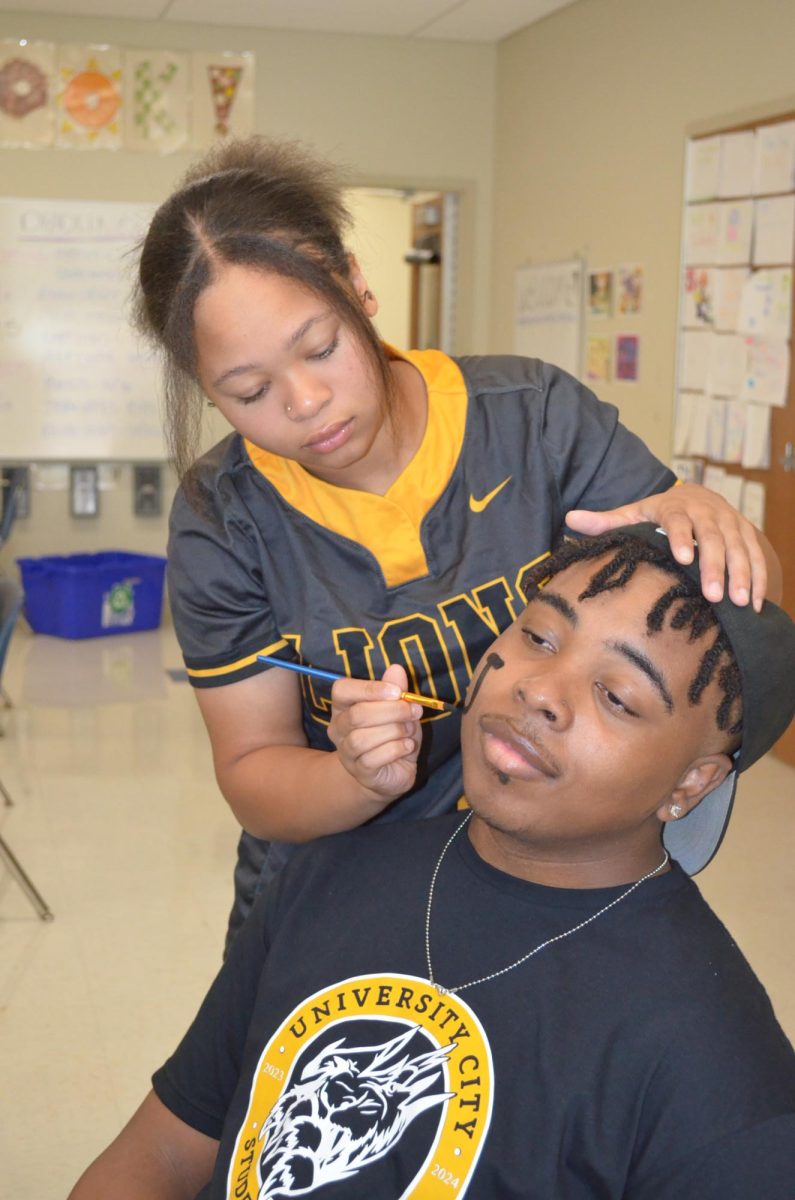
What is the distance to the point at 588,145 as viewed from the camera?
17.2ft

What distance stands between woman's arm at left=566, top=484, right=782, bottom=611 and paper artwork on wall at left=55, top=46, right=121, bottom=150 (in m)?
5.17

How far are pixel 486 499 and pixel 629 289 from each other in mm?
3917

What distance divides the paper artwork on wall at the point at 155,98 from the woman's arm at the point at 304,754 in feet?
16.3

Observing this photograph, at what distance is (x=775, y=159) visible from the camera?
4.04 meters

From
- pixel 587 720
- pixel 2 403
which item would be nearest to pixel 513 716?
pixel 587 720

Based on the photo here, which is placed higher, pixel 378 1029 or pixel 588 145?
pixel 588 145

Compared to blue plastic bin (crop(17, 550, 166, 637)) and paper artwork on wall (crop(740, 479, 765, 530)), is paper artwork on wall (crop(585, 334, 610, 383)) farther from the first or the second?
blue plastic bin (crop(17, 550, 166, 637))

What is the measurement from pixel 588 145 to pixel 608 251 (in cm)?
47

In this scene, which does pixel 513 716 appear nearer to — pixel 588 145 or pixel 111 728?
pixel 111 728

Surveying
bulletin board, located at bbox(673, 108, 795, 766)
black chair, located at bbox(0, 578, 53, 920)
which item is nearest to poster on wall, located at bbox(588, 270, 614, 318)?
bulletin board, located at bbox(673, 108, 795, 766)

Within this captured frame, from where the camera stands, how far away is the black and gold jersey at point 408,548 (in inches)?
51.5

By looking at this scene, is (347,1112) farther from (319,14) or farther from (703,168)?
(319,14)

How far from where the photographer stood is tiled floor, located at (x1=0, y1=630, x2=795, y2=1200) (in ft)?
7.51

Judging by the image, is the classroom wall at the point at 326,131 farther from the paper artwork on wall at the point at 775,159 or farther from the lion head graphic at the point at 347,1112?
the lion head graphic at the point at 347,1112
